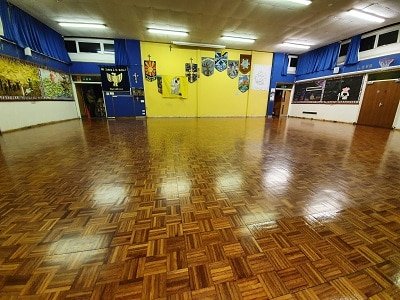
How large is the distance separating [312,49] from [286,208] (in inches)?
436

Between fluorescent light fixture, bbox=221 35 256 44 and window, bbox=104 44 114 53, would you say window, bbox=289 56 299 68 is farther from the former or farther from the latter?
window, bbox=104 44 114 53

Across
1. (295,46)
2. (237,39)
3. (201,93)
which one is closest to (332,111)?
(295,46)

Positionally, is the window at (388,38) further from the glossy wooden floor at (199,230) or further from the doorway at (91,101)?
the doorway at (91,101)

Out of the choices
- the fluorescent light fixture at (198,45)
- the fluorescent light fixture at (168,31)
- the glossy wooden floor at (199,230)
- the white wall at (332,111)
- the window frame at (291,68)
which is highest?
the fluorescent light fixture at (168,31)

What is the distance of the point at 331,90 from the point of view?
29.4 ft

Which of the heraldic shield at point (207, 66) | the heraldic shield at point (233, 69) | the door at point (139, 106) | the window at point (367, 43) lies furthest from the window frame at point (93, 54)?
the window at point (367, 43)

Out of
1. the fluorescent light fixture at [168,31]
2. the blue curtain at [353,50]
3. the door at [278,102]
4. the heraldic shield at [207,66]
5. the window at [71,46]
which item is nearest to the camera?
the fluorescent light fixture at [168,31]

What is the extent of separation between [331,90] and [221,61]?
18.4ft

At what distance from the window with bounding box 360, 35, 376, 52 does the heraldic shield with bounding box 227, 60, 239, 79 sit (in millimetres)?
5241

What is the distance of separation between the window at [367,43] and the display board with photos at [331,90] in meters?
1.05

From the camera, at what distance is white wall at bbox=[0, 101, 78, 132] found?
206 inches

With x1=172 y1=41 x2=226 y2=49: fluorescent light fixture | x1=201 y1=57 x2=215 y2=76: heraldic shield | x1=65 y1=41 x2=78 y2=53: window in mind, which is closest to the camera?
x1=65 y1=41 x2=78 y2=53: window

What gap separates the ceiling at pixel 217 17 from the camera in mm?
5219

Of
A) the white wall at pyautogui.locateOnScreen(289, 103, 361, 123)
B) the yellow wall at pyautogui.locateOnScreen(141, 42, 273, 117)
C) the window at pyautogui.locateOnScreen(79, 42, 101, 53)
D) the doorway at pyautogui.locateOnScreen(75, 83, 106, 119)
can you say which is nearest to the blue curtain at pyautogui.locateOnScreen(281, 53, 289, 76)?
the yellow wall at pyautogui.locateOnScreen(141, 42, 273, 117)
